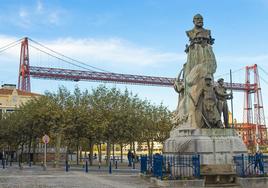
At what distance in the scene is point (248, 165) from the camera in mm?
17891

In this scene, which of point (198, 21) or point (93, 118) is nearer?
point (198, 21)

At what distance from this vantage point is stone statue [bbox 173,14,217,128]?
1881 centimetres

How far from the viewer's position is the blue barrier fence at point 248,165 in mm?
17562

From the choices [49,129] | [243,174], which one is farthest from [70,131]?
[243,174]

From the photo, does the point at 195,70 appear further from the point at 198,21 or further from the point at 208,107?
the point at 198,21

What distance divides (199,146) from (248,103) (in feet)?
336

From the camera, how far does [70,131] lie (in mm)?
43406

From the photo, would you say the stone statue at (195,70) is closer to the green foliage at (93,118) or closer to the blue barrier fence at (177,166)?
the blue barrier fence at (177,166)

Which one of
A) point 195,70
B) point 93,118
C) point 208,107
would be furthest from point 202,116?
point 93,118

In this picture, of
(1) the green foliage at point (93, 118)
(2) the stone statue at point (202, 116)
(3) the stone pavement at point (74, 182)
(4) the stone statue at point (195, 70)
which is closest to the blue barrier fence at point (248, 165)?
(2) the stone statue at point (202, 116)

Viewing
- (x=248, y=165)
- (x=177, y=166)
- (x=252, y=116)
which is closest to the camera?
(x=248, y=165)

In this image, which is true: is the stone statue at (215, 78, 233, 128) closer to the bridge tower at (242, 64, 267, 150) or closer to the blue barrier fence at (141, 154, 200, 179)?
the blue barrier fence at (141, 154, 200, 179)

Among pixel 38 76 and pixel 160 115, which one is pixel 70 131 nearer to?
pixel 160 115

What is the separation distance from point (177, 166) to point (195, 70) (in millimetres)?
4307
